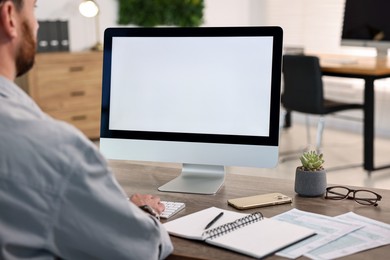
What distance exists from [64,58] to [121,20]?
104 cm

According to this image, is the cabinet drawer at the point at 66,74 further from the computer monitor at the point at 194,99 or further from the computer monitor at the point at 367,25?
the computer monitor at the point at 194,99

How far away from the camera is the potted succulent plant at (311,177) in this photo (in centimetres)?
169

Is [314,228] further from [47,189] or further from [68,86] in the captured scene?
[68,86]

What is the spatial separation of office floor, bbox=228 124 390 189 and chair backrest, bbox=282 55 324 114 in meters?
0.50

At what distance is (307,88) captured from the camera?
4578 mm

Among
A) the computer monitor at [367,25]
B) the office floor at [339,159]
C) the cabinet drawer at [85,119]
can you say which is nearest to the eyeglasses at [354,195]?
the office floor at [339,159]

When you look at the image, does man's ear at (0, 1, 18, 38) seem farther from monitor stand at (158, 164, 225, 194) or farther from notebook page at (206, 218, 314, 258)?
monitor stand at (158, 164, 225, 194)

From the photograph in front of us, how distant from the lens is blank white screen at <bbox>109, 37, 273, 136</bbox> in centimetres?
A: 179

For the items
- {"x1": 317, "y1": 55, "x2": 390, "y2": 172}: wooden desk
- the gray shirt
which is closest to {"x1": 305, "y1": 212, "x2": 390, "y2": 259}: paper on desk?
the gray shirt

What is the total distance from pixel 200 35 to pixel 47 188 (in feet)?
3.17

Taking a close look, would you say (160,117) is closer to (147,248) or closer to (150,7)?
(147,248)

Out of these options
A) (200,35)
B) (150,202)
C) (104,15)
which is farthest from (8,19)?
(104,15)

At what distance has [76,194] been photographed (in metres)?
1.01

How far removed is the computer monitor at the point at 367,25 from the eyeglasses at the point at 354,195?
11.1ft
